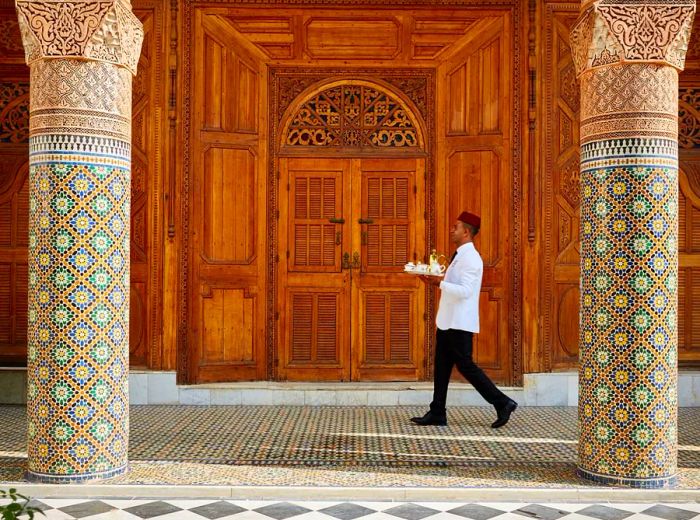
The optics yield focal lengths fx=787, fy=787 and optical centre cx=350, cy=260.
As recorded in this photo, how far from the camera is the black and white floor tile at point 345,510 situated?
3.84m

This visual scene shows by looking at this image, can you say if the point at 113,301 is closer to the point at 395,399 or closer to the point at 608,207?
the point at 608,207

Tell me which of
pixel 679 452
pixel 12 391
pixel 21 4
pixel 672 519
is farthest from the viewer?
pixel 12 391

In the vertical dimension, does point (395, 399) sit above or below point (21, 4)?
below

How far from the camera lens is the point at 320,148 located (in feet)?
24.2

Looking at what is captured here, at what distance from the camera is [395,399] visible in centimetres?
699

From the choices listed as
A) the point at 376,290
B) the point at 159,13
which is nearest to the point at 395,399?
the point at 376,290

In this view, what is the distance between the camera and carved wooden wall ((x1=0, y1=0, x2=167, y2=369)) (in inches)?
276

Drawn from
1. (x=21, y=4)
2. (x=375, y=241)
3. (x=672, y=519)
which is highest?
(x=21, y=4)

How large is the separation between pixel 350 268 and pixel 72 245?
11.1 feet

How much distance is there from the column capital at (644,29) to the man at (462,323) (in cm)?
183

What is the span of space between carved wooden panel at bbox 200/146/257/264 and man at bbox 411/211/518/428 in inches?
82.0

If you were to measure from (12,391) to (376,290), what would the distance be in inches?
132

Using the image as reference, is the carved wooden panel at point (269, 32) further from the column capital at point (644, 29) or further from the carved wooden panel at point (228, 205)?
the column capital at point (644, 29)

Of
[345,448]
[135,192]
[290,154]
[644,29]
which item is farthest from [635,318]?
[135,192]
